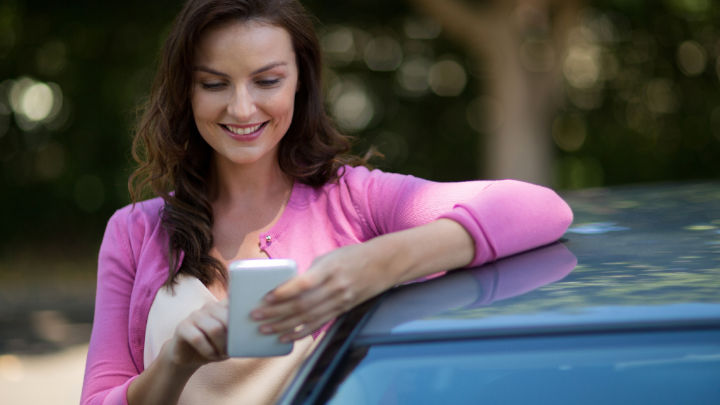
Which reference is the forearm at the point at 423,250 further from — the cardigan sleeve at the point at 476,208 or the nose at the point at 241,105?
the nose at the point at 241,105

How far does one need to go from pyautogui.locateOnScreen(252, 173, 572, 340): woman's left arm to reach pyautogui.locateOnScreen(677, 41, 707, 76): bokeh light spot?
7.38m

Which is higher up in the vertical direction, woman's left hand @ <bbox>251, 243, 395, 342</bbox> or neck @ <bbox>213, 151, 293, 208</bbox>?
neck @ <bbox>213, 151, 293, 208</bbox>

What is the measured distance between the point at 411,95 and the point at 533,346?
766cm

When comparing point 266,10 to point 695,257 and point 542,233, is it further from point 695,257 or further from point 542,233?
point 695,257

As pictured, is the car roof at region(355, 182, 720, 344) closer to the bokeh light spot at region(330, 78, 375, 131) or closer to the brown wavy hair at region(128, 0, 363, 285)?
the brown wavy hair at region(128, 0, 363, 285)

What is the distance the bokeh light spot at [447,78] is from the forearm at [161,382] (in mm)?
7510

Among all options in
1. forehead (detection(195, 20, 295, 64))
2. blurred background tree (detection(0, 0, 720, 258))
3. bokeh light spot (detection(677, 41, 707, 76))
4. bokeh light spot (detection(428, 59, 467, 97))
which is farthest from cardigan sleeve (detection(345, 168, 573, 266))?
bokeh light spot (detection(677, 41, 707, 76))

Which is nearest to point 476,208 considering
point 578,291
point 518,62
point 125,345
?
point 578,291

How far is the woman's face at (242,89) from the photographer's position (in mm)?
1910

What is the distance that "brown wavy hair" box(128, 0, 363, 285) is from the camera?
1.93 metres

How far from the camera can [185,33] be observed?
191 centimetres

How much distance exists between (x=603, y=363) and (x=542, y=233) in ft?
1.92

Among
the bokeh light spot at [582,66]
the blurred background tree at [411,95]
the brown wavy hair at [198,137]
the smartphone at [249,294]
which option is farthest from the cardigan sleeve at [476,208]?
the bokeh light spot at [582,66]

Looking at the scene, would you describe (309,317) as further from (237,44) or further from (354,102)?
(354,102)
